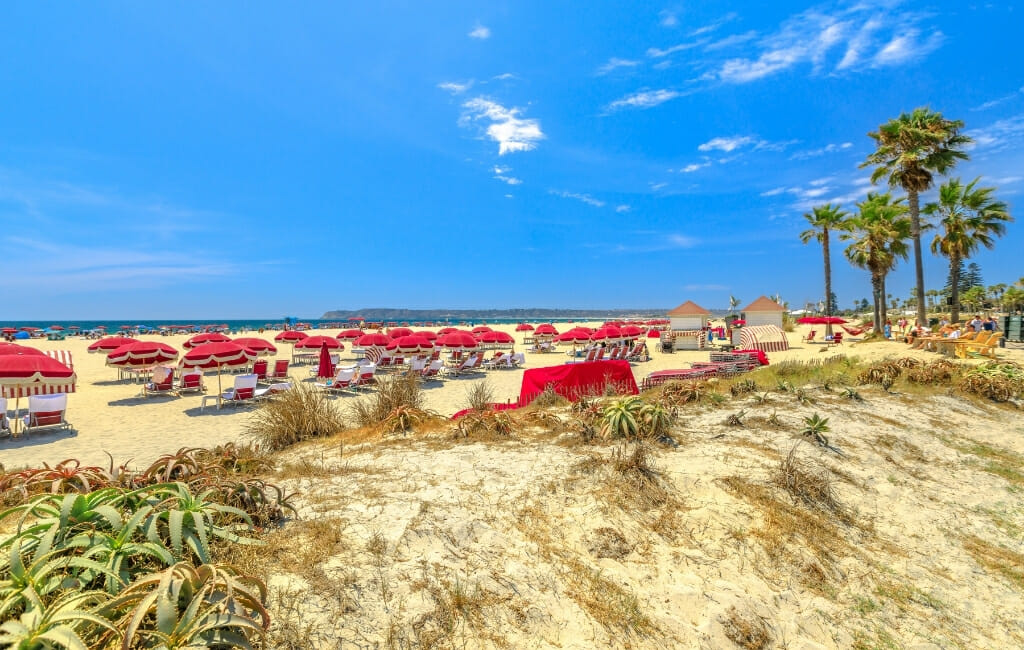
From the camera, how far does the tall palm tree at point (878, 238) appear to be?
68.6 ft

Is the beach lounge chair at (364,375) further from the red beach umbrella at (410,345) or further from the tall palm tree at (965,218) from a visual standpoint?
the tall palm tree at (965,218)

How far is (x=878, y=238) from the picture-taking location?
68.1 feet

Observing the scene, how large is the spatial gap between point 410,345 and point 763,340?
13.4 metres

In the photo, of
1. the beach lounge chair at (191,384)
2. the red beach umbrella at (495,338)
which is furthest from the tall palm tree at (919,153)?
the beach lounge chair at (191,384)

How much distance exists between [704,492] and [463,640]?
94.8 inches

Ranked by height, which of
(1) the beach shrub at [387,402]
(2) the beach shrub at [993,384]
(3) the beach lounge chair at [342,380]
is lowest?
(2) the beach shrub at [993,384]

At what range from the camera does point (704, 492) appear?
380 cm

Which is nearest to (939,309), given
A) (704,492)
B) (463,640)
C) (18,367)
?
(704,492)

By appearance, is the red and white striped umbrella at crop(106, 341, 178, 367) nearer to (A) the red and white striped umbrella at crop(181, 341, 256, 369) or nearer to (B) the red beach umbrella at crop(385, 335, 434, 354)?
(A) the red and white striped umbrella at crop(181, 341, 256, 369)

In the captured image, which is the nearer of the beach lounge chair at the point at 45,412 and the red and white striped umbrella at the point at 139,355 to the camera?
the beach lounge chair at the point at 45,412

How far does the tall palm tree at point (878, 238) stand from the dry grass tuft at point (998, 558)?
21123 mm

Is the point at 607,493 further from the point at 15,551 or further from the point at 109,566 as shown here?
the point at 15,551

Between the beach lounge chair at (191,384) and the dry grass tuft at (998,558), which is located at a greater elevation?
the beach lounge chair at (191,384)

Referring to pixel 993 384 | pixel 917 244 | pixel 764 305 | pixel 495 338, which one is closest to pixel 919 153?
pixel 917 244
